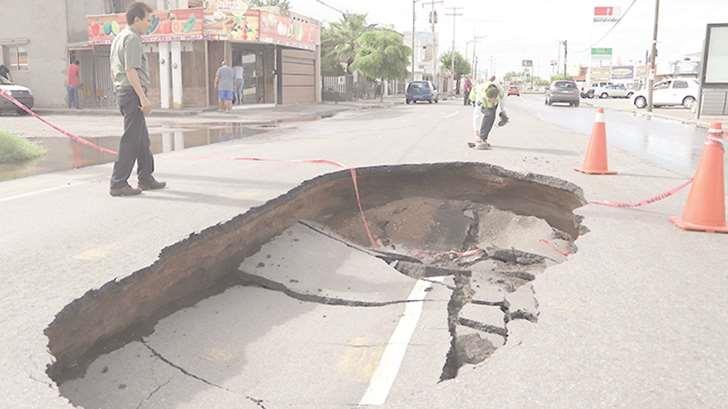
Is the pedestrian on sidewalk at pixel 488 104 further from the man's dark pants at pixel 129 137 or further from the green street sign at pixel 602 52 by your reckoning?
the green street sign at pixel 602 52

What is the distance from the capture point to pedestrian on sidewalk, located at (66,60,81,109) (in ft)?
83.0

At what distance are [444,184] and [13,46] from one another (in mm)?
27416

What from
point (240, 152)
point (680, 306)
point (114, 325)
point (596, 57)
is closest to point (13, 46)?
point (240, 152)

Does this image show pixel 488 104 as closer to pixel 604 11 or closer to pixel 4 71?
pixel 4 71

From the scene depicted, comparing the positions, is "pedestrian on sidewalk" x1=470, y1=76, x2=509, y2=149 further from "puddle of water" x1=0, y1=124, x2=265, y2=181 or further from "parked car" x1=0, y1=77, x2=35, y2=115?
"parked car" x1=0, y1=77, x2=35, y2=115

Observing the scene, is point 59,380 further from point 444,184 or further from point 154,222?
point 444,184

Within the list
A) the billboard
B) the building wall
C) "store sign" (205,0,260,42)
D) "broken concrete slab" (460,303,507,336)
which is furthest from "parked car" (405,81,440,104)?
"broken concrete slab" (460,303,507,336)

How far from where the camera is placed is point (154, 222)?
5.45 m

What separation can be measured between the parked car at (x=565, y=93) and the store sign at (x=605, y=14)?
77.4 ft

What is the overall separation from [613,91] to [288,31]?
46215 mm

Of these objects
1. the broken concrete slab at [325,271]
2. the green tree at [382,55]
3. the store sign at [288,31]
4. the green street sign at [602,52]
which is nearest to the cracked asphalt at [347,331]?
the broken concrete slab at [325,271]

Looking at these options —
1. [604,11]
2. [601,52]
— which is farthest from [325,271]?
[601,52]

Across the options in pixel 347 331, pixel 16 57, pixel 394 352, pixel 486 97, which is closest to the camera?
pixel 394 352

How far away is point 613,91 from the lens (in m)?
65.8
